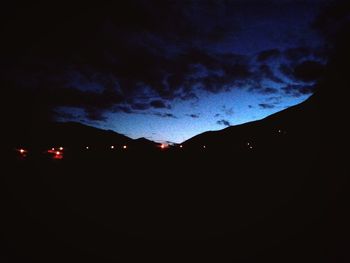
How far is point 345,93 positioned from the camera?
15.6 metres

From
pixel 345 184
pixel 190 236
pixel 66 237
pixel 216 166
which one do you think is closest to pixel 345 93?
pixel 345 184

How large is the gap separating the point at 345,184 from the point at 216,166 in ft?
39.3

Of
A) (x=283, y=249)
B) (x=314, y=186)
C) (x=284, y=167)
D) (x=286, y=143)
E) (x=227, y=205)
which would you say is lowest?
(x=283, y=249)

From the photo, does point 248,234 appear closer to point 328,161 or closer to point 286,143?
point 328,161

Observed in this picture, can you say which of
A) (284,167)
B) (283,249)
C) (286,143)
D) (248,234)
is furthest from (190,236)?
(286,143)

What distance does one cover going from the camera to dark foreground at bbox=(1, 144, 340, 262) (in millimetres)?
8828

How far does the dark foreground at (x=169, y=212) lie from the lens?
8828 millimetres

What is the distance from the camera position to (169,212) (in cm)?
1335

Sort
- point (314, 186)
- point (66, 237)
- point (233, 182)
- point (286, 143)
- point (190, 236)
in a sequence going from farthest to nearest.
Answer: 1. point (286, 143)
2. point (233, 182)
3. point (314, 186)
4. point (190, 236)
5. point (66, 237)

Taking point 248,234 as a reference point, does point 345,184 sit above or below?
above

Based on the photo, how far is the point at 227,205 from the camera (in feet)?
45.7

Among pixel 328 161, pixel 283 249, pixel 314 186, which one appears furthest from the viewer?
pixel 328 161

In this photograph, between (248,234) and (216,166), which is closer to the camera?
(248,234)

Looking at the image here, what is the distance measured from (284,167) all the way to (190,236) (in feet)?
34.6
